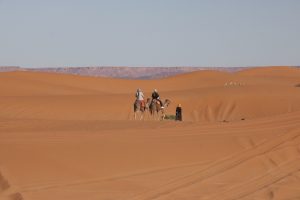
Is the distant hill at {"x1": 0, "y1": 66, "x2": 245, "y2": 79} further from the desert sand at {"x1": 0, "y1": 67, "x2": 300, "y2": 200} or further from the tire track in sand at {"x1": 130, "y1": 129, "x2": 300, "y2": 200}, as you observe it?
the tire track in sand at {"x1": 130, "y1": 129, "x2": 300, "y2": 200}

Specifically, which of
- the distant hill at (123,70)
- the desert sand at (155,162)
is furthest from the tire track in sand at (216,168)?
the distant hill at (123,70)

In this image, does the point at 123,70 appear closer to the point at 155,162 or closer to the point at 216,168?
the point at 155,162

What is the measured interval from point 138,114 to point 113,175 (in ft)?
71.8

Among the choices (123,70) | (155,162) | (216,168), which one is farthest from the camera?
(123,70)

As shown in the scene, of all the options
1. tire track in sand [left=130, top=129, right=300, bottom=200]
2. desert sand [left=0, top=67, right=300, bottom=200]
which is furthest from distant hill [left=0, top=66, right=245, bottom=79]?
tire track in sand [left=130, top=129, right=300, bottom=200]

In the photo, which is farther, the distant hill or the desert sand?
the distant hill

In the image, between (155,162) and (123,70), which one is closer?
(155,162)

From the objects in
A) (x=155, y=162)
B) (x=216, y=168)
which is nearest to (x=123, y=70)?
(x=155, y=162)

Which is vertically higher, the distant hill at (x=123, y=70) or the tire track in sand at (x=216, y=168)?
the tire track in sand at (x=216, y=168)

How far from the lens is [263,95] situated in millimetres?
38656

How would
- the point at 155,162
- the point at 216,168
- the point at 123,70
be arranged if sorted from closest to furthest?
1. the point at 216,168
2. the point at 155,162
3. the point at 123,70

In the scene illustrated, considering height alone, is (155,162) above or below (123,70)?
above

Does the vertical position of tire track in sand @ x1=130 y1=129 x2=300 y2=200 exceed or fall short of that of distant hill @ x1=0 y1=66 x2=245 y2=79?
it exceeds it

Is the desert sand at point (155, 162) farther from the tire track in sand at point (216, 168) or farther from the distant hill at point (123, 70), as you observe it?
the distant hill at point (123, 70)
